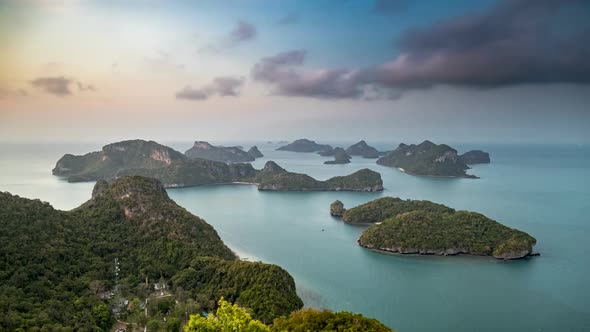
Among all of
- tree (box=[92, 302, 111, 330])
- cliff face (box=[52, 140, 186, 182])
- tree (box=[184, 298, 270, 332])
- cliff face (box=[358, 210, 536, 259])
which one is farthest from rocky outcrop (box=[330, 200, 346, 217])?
cliff face (box=[52, 140, 186, 182])

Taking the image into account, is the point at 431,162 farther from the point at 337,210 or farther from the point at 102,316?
the point at 102,316

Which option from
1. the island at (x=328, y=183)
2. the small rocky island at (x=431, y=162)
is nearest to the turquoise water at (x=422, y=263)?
the island at (x=328, y=183)

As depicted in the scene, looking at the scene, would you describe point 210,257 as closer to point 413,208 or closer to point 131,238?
point 131,238

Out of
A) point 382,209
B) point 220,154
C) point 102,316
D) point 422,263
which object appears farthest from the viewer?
point 220,154

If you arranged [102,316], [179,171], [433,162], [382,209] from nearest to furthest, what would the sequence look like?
[102,316] → [382,209] → [179,171] → [433,162]

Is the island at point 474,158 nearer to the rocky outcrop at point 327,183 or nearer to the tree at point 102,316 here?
the rocky outcrop at point 327,183

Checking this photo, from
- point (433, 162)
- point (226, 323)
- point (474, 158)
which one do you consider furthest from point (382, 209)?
point (474, 158)

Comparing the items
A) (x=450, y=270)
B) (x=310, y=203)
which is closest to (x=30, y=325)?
(x=450, y=270)

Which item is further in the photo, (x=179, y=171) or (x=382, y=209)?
(x=179, y=171)
